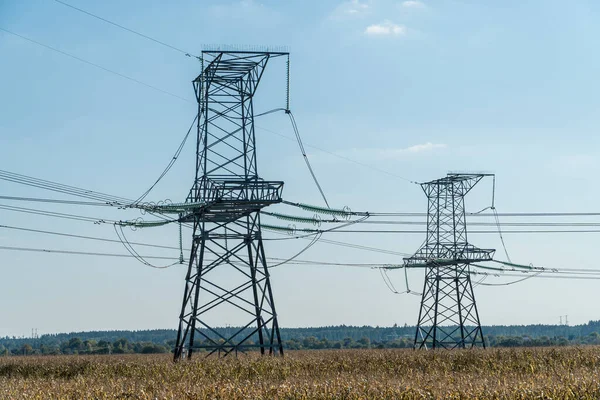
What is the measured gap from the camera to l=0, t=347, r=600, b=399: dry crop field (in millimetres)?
26328

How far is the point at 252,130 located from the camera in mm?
40344

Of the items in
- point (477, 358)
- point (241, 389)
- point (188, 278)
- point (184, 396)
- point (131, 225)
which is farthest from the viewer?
Answer: point (477, 358)

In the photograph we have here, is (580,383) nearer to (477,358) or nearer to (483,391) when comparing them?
(483,391)

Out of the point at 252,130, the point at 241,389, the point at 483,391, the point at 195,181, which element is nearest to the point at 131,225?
the point at 195,181

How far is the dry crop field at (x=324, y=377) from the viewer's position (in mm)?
26328

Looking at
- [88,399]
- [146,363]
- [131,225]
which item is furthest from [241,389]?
[131,225]

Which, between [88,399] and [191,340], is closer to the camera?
[88,399]

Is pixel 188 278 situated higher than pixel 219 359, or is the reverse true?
pixel 188 278

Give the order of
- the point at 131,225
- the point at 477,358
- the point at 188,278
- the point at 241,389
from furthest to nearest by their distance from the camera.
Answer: the point at 477,358 < the point at 131,225 < the point at 188,278 < the point at 241,389

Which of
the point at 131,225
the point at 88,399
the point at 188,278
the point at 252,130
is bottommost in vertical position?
the point at 88,399

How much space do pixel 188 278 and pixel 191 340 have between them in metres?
2.80

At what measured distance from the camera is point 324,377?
112ft

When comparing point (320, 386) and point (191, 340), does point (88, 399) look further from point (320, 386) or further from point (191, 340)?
point (191, 340)

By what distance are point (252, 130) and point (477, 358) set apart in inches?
659
